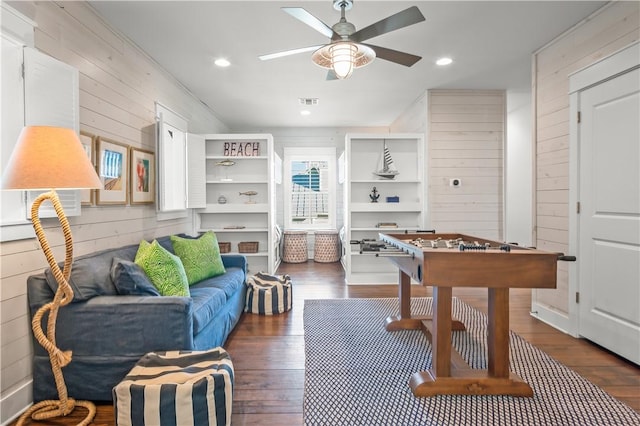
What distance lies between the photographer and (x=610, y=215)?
2.70m

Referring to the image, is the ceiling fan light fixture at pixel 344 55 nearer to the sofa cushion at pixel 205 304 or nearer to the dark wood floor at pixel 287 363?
the sofa cushion at pixel 205 304

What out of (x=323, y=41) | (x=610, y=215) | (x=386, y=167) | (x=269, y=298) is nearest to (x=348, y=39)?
(x=323, y=41)

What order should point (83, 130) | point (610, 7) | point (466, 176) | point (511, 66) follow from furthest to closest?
1. point (466, 176)
2. point (511, 66)
3. point (610, 7)
4. point (83, 130)

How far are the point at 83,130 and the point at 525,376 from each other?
361cm

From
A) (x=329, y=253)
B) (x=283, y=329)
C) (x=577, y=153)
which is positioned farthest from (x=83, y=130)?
(x=329, y=253)

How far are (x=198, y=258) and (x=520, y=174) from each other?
232 inches

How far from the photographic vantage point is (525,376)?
2305 mm

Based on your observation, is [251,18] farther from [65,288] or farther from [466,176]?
[466,176]

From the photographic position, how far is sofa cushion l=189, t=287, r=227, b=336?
2256 millimetres

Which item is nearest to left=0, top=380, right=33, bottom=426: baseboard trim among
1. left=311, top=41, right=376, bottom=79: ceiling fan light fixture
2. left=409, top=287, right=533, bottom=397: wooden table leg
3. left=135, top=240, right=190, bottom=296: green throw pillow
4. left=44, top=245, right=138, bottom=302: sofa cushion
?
left=44, top=245, right=138, bottom=302: sofa cushion

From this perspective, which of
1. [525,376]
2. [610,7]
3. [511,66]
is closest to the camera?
[525,376]

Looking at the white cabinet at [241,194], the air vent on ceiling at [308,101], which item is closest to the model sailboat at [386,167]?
the air vent on ceiling at [308,101]

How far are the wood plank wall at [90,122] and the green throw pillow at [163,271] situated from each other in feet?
1.65

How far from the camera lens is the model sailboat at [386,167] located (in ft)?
16.2
